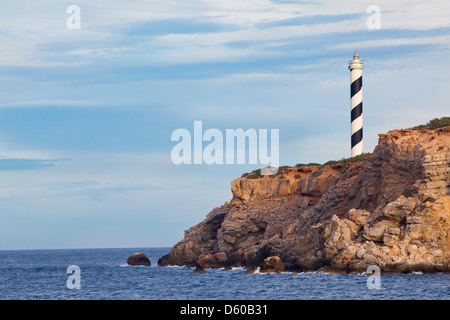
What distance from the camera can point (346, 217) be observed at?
5691 cm

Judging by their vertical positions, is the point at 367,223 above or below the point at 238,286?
above

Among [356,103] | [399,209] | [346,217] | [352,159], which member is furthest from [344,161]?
[399,209]

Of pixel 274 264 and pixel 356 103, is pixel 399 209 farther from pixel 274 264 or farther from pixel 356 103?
pixel 356 103

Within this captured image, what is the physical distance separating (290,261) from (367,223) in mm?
8144

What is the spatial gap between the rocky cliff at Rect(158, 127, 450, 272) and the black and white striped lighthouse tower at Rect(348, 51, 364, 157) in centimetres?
500

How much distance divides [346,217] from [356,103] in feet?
71.9

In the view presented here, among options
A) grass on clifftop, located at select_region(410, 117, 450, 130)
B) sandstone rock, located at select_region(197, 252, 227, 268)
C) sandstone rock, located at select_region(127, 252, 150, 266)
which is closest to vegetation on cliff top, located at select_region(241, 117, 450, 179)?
grass on clifftop, located at select_region(410, 117, 450, 130)

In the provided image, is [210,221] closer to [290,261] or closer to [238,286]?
[290,261]

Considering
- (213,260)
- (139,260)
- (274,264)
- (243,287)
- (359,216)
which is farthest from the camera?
(139,260)

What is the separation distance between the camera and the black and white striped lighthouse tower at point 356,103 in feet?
246

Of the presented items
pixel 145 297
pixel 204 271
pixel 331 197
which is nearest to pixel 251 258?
pixel 204 271

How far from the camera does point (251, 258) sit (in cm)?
6247

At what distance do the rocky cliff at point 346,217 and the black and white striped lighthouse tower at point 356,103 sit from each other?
197 inches

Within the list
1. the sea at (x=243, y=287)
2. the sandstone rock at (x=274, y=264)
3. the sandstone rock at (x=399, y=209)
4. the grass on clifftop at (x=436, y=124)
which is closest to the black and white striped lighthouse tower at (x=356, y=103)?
the grass on clifftop at (x=436, y=124)
